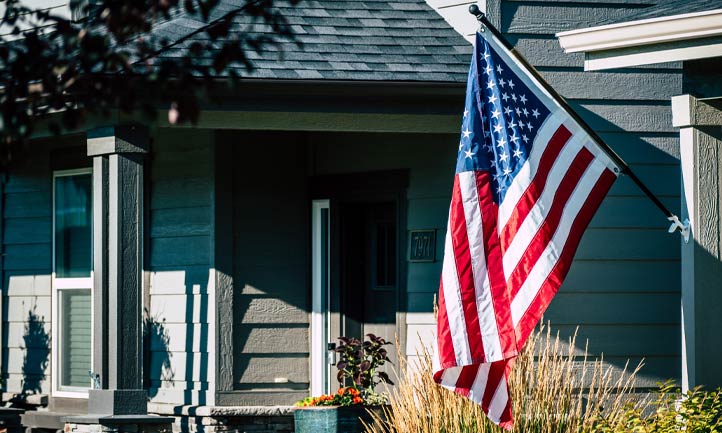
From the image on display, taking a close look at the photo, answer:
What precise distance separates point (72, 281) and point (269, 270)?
2075mm

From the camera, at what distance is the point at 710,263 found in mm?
7449

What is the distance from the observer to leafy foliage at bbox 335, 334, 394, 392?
8.85 metres

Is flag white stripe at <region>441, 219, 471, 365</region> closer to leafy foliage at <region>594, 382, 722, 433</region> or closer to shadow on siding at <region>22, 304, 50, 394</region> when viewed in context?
leafy foliage at <region>594, 382, 722, 433</region>

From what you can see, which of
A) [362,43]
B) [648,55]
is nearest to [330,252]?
[362,43]

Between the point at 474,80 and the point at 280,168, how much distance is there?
2757 millimetres

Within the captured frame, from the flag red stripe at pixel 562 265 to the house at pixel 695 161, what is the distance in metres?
0.90

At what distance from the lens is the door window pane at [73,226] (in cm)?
1029

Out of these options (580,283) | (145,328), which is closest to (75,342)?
(145,328)

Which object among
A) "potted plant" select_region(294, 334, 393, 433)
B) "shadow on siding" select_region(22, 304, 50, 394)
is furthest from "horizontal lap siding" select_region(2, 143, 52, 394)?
"potted plant" select_region(294, 334, 393, 433)

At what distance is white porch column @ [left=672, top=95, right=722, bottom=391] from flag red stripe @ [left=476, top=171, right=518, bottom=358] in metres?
1.41

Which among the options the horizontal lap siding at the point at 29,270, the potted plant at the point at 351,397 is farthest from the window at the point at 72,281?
the potted plant at the point at 351,397

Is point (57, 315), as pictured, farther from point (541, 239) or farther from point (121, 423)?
point (541, 239)

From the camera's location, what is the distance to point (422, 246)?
8.93 meters

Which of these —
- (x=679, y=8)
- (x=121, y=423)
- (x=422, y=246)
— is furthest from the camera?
(x=422, y=246)
